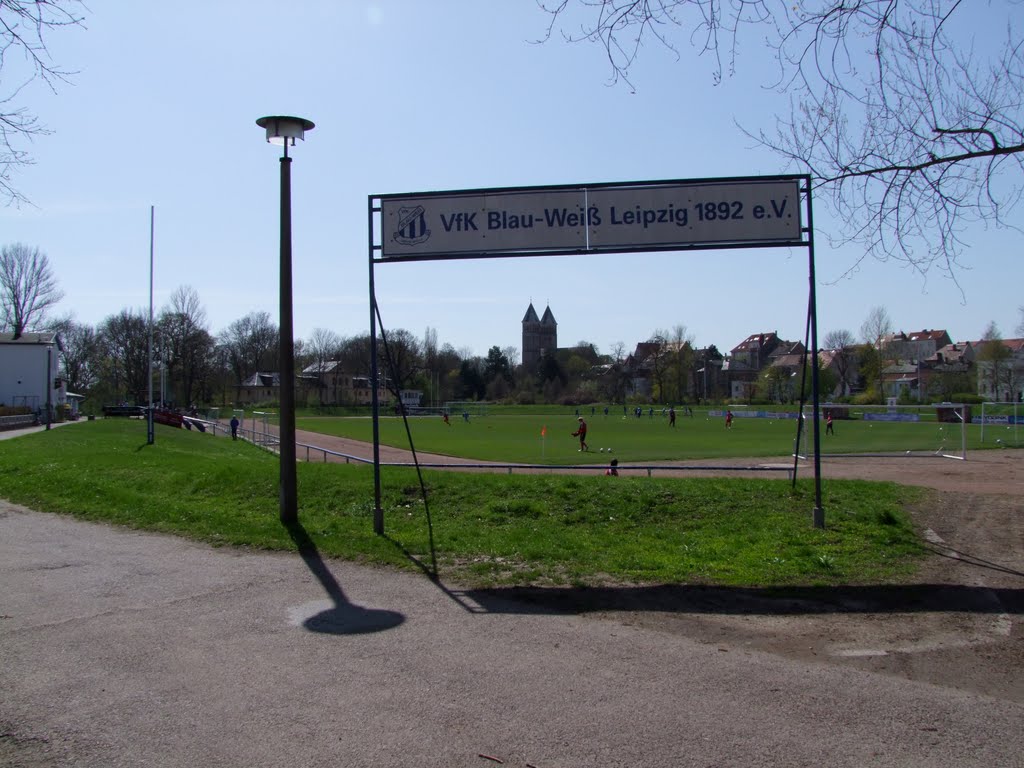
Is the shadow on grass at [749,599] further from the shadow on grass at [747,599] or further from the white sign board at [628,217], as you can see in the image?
the white sign board at [628,217]

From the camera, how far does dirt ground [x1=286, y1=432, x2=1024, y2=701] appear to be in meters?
5.68

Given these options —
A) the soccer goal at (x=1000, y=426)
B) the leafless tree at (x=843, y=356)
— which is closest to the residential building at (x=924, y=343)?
the leafless tree at (x=843, y=356)

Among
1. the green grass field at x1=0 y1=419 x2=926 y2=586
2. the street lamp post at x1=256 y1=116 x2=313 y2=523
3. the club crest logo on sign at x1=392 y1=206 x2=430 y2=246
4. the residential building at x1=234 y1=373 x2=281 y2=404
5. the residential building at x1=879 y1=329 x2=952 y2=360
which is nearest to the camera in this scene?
the green grass field at x1=0 y1=419 x2=926 y2=586

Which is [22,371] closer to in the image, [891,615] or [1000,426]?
[1000,426]

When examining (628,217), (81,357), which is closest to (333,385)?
(81,357)

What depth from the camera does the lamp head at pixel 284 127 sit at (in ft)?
34.2

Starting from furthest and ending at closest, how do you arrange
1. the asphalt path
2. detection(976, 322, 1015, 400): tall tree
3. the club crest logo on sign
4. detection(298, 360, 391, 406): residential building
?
detection(298, 360, 391, 406): residential building → detection(976, 322, 1015, 400): tall tree → the club crest logo on sign → the asphalt path

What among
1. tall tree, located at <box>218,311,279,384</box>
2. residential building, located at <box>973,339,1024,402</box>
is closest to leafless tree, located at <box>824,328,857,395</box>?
residential building, located at <box>973,339,1024,402</box>

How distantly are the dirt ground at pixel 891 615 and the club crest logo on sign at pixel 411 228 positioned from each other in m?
4.61

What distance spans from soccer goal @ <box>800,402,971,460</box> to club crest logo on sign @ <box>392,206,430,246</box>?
20.8m

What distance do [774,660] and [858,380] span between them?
13555 cm

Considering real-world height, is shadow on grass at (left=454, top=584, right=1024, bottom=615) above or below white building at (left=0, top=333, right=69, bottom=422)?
below

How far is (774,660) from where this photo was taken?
5.63 m

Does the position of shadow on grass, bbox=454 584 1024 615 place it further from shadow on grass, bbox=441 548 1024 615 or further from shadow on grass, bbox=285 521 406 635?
shadow on grass, bbox=285 521 406 635
